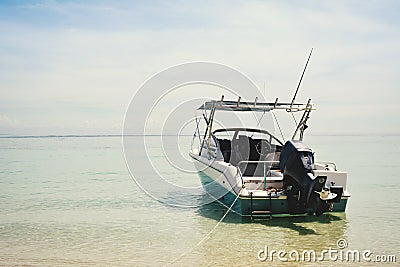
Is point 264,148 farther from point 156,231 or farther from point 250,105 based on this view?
point 156,231

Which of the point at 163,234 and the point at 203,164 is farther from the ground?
the point at 203,164

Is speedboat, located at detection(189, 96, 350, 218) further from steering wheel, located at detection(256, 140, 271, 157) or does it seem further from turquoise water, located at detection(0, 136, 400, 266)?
turquoise water, located at detection(0, 136, 400, 266)

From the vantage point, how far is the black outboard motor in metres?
8.33

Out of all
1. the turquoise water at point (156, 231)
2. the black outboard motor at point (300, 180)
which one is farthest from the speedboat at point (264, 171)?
the turquoise water at point (156, 231)

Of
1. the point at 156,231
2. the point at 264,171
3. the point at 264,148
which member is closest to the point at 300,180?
the point at 264,171

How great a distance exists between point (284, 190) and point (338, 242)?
158 cm

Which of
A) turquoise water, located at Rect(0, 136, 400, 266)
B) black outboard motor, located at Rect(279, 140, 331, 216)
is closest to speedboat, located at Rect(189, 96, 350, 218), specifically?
black outboard motor, located at Rect(279, 140, 331, 216)

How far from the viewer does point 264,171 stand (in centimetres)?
927

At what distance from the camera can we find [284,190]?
9.16 m

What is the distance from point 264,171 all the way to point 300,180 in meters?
0.89

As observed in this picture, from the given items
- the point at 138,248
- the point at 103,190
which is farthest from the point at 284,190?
the point at 103,190

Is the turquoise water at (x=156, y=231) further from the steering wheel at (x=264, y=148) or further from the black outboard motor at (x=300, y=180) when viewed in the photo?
the steering wheel at (x=264, y=148)

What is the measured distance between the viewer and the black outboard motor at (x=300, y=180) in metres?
8.33

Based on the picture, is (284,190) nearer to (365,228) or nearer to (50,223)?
(365,228)
